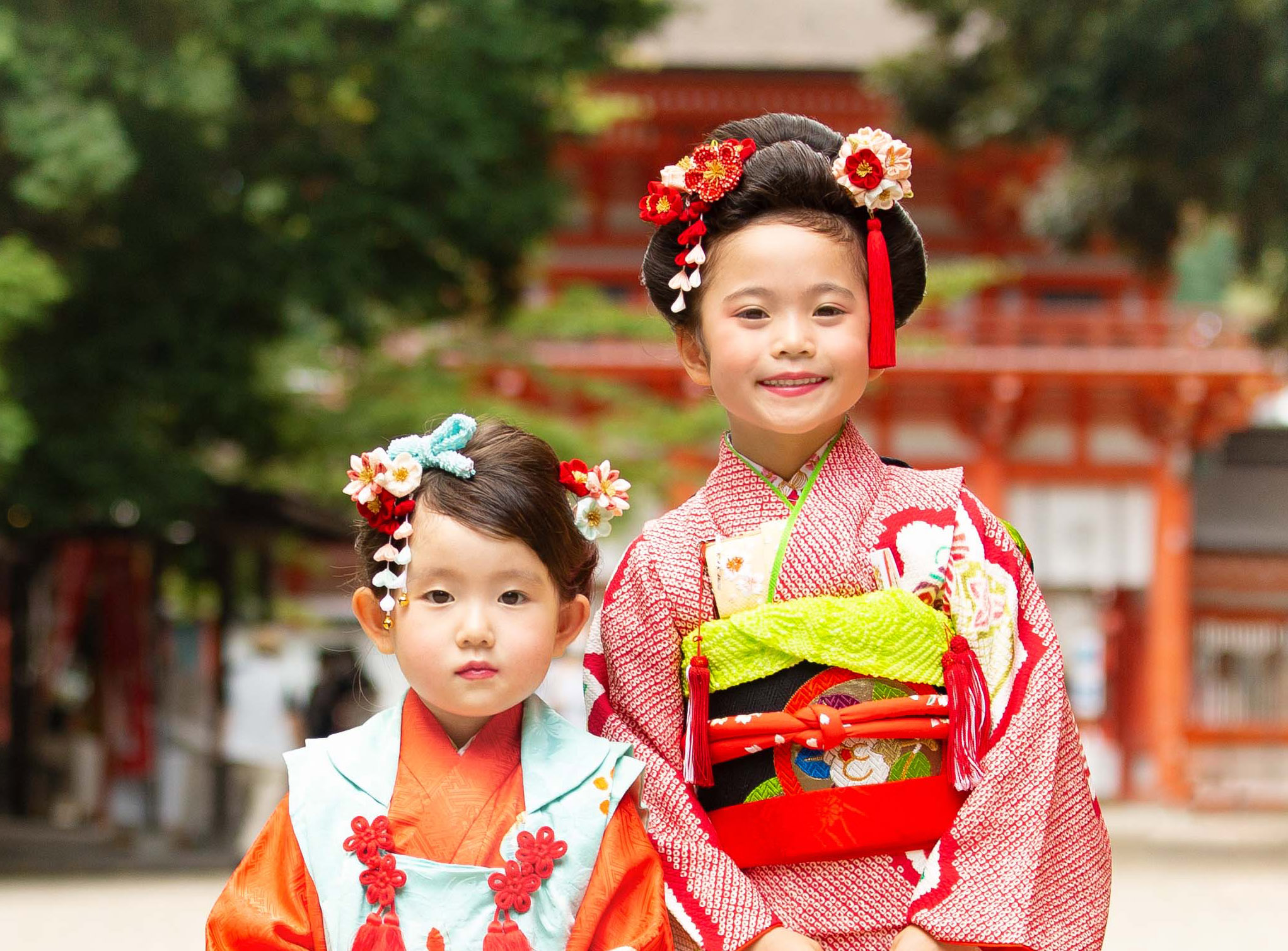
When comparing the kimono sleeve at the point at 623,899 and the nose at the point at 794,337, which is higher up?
the nose at the point at 794,337

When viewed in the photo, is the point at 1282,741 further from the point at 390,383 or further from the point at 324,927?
the point at 324,927

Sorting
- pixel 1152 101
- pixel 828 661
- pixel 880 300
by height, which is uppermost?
pixel 1152 101

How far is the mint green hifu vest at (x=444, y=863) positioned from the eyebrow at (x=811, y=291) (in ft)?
2.01

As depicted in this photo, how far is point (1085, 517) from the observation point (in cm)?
1481

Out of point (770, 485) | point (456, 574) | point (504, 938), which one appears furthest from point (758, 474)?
point (504, 938)

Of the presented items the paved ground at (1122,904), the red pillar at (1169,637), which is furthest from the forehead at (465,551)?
the red pillar at (1169,637)

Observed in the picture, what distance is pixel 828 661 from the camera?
6.84 feet

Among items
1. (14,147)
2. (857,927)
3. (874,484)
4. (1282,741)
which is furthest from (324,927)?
(1282,741)

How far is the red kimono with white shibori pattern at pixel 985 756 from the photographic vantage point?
2051mm

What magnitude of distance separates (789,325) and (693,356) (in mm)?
215

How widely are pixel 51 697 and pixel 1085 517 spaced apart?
9.02 metres

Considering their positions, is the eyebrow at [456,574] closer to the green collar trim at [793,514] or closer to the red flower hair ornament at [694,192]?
the green collar trim at [793,514]

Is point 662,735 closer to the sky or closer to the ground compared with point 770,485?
closer to the ground

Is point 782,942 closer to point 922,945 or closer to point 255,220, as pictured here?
point 922,945
